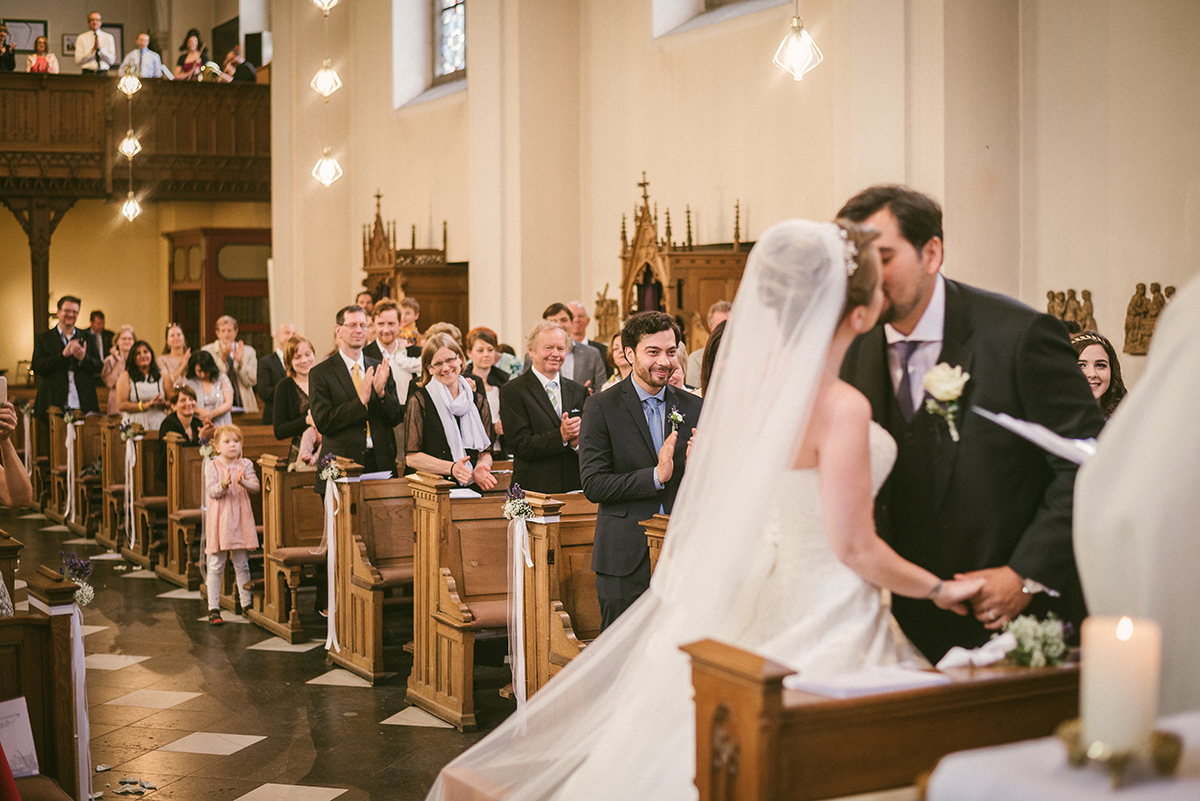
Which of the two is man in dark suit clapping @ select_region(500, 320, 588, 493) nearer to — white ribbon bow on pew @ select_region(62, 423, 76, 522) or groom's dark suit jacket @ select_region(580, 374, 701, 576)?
groom's dark suit jacket @ select_region(580, 374, 701, 576)

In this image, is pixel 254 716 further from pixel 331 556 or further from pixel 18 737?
pixel 18 737

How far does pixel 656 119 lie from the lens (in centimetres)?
1076

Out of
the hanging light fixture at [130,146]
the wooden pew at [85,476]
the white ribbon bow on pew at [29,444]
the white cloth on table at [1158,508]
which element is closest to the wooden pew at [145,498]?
the wooden pew at [85,476]

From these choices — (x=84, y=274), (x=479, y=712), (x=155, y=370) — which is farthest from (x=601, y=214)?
(x=84, y=274)

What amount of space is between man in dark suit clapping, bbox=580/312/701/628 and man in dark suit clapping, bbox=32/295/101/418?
9263 mm

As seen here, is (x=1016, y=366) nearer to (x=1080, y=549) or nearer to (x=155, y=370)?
(x=1080, y=549)

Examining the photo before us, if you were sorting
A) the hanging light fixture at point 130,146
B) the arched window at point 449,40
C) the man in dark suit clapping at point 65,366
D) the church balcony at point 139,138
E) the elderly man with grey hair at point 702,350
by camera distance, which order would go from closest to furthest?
the elderly man with grey hair at point 702,350
the man in dark suit clapping at point 65,366
the arched window at point 449,40
the hanging light fixture at point 130,146
the church balcony at point 139,138

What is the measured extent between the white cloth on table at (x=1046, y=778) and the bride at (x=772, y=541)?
718 mm

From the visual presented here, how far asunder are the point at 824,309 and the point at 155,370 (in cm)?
985

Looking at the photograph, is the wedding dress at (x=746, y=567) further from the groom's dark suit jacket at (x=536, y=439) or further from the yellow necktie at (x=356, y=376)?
the yellow necktie at (x=356, y=376)

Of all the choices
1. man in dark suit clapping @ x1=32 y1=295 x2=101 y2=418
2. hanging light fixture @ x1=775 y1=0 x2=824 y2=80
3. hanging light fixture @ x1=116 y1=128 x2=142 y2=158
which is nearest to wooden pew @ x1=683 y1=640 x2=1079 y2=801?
hanging light fixture @ x1=775 y1=0 x2=824 y2=80

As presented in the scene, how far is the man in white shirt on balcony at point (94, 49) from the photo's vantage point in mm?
16922

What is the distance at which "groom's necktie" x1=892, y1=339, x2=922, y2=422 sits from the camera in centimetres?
261

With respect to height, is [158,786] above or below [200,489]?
below
